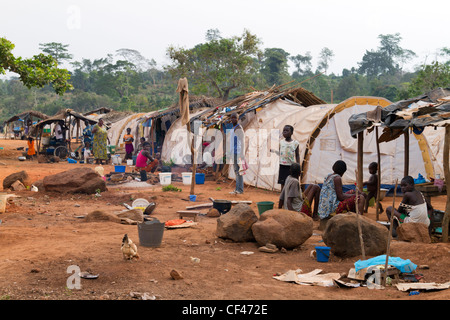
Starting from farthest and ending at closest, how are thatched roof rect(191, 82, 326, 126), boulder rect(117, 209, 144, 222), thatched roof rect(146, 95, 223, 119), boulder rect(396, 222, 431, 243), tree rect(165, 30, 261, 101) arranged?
tree rect(165, 30, 261, 101) → thatched roof rect(146, 95, 223, 119) → thatched roof rect(191, 82, 326, 126) → boulder rect(117, 209, 144, 222) → boulder rect(396, 222, 431, 243)

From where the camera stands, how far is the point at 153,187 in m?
12.2

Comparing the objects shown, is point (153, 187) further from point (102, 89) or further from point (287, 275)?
point (102, 89)

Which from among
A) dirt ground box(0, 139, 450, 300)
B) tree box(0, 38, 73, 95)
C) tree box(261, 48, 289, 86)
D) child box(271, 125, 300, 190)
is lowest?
dirt ground box(0, 139, 450, 300)

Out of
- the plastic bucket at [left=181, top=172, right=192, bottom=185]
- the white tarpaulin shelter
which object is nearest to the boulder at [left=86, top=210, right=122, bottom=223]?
the white tarpaulin shelter

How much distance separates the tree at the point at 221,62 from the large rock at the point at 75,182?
68.4 ft

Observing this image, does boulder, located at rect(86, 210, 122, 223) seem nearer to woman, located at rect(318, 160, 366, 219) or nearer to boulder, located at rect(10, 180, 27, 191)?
woman, located at rect(318, 160, 366, 219)

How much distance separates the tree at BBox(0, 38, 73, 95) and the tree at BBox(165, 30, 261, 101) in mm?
15527

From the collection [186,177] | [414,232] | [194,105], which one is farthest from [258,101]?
[414,232]

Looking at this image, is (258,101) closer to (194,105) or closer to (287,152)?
(287,152)

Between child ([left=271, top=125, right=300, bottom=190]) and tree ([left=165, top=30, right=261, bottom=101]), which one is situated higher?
tree ([left=165, top=30, right=261, bottom=101])

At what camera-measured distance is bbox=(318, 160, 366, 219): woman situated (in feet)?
22.4
